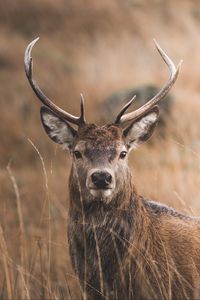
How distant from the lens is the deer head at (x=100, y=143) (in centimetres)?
530

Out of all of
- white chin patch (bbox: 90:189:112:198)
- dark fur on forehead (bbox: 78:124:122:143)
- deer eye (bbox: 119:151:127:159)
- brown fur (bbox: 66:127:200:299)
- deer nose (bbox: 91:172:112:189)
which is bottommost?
brown fur (bbox: 66:127:200:299)

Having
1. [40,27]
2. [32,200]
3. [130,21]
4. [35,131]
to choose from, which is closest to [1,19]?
[40,27]

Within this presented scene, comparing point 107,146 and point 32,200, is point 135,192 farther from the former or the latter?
point 32,200

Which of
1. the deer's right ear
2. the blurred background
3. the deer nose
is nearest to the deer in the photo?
the deer nose

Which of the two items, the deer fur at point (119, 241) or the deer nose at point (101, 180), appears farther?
the deer fur at point (119, 241)

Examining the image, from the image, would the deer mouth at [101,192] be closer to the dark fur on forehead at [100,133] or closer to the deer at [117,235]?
the deer at [117,235]

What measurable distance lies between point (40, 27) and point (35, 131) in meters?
10.4

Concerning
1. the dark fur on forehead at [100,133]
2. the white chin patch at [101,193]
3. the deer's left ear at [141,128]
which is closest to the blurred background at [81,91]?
the white chin patch at [101,193]

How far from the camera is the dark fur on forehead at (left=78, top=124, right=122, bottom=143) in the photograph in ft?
18.4

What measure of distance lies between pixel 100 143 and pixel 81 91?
14.5 m

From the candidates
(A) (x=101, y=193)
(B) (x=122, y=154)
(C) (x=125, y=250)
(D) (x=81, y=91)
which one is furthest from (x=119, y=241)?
(D) (x=81, y=91)

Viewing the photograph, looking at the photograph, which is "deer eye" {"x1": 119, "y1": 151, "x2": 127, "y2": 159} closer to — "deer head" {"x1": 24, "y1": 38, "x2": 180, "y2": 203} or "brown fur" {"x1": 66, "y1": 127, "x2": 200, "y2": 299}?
"deer head" {"x1": 24, "y1": 38, "x2": 180, "y2": 203}

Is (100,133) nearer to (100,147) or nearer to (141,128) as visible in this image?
(100,147)

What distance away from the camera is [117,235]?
5332 millimetres
